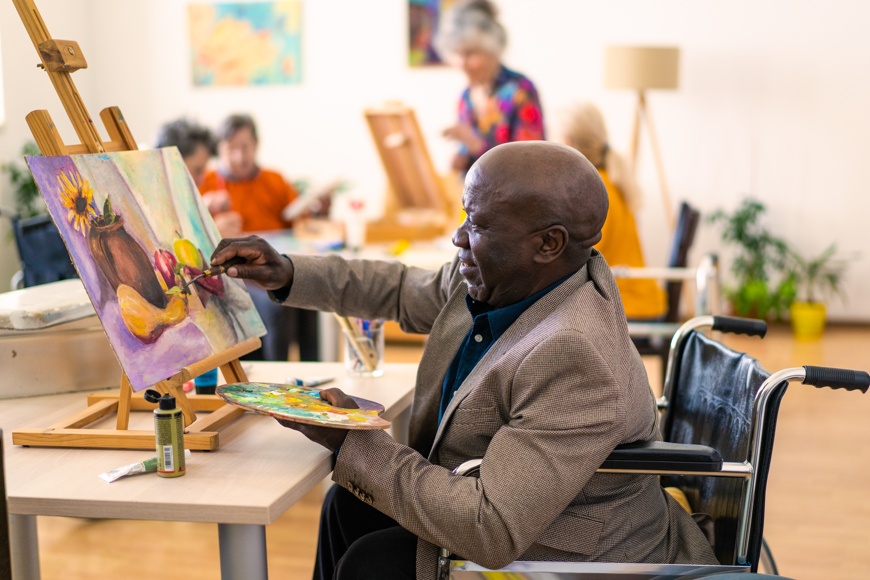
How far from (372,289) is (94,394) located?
51 centimetres

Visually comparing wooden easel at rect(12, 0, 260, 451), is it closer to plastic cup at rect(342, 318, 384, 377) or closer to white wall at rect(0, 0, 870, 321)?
plastic cup at rect(342, 318, 384, 377)

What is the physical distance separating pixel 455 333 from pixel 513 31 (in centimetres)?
485

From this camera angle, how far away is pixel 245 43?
6.36m

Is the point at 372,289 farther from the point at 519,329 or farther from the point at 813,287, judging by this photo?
the point at 813,287

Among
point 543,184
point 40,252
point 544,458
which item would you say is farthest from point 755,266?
point 544,458

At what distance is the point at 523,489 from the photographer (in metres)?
1.21

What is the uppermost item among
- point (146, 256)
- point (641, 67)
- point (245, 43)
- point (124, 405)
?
point (245, 43)

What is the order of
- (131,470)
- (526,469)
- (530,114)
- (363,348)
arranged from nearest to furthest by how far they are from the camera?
(526,469)
(131,470)
(363,348)
(530,114)

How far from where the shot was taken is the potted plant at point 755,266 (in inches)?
224

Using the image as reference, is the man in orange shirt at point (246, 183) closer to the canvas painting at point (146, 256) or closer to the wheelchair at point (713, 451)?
the canvas painting at point (146, 256)

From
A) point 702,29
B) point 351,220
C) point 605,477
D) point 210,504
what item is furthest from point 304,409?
point 702,29

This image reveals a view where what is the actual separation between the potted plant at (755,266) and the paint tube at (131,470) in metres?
4.88

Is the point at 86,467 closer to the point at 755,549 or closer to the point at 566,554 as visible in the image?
the point at 566,554

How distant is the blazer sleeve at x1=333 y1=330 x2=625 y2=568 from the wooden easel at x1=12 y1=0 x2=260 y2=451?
0.35 m
